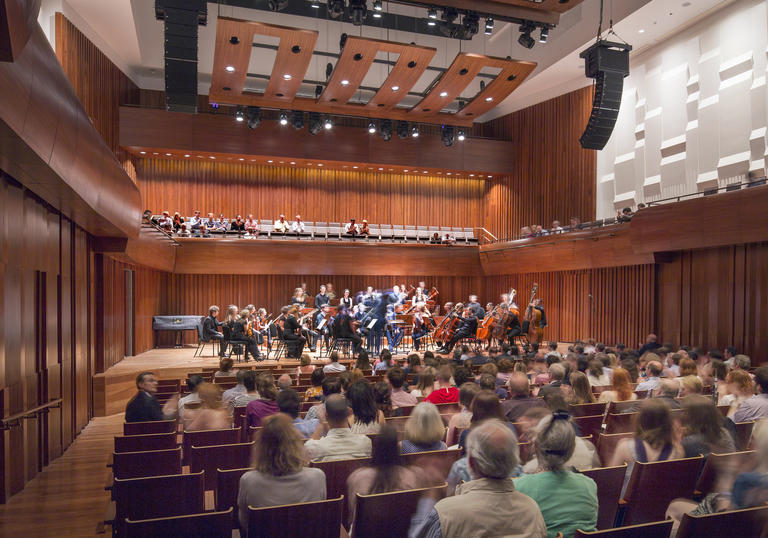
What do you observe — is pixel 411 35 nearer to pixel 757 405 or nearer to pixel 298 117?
pixel 298 117

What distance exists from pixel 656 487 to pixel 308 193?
17.2m

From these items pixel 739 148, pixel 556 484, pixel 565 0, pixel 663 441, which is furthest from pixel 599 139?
pixel 556 484

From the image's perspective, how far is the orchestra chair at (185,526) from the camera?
2074mm

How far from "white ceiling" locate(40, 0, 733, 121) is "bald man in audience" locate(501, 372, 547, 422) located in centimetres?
1108

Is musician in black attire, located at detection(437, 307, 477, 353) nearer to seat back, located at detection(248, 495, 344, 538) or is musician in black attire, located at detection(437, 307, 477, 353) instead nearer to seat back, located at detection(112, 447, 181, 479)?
seat back, located at detection(112, 447, 181, 479)

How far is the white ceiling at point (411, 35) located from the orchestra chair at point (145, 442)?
1044 cm

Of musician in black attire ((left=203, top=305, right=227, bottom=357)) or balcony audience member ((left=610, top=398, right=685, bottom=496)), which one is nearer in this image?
balcony audience member ((left=610, top=398, right=685, bottom=496))

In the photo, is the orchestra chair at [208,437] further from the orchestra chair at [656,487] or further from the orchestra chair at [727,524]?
the orchestra chair at [727,524]

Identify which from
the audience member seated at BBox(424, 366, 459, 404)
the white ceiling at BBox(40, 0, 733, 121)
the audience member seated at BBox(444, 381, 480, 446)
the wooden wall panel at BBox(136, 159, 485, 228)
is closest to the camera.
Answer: the audience member seated at BBox(444, 381, 480, 446)

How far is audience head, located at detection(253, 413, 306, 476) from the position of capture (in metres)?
2.45

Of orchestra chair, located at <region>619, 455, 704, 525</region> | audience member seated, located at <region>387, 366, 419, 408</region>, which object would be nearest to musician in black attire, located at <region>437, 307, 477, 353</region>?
audience member seated, located at <region>387, 366, 419, 408</region>

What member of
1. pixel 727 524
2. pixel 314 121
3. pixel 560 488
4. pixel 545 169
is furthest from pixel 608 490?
pixel 545 169

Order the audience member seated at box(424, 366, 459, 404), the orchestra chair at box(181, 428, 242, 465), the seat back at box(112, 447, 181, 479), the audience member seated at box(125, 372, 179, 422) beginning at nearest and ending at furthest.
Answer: the seat back at box(112, 447, 181, 479) < the orchestra chair at box(181, 428, 242, 465) < the audience member seated at box(125, 372, 179, 422) < the audience member seated at box(424, 366, 459, 404)

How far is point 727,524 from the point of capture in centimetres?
217
